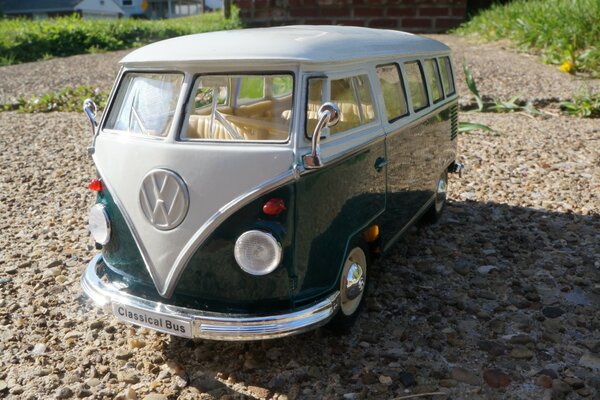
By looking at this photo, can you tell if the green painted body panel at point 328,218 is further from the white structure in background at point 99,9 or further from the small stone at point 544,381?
the white structure in background at point 99,9

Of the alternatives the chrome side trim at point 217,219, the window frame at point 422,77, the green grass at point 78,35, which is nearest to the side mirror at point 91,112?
the chrome side trim at point 217,219

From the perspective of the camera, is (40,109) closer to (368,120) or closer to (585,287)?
(368,120)

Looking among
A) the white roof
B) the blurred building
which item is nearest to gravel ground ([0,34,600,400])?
the white roof

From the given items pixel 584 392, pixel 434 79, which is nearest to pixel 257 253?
pixel 584 392

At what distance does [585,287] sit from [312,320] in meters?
2.08

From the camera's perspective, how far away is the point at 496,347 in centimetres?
333

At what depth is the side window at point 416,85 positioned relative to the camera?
4184 millimetres

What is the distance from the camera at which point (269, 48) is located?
2.97 metres

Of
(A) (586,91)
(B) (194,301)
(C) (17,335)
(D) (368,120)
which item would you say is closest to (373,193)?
(D) (368,120)

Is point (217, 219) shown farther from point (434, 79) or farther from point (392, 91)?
point (434, 79)

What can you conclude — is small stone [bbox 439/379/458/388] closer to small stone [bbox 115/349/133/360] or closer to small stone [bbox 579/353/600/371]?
small stone [bbox 579/353/600/371]

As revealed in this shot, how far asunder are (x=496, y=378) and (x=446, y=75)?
2835 millimetres

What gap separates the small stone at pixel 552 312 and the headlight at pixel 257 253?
70.6 inches

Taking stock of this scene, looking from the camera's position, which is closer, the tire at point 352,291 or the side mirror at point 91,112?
the tire at point 352,291
